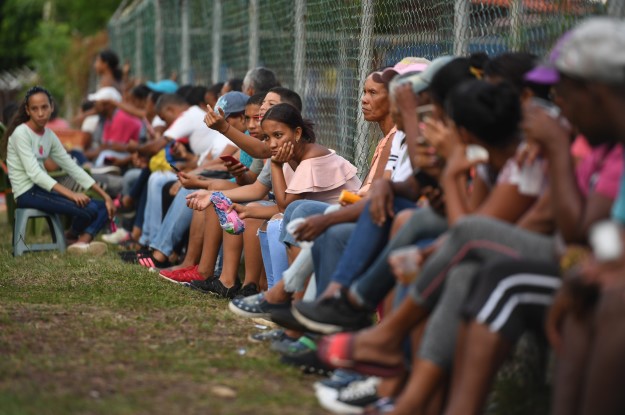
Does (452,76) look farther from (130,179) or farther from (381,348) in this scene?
(130,179)

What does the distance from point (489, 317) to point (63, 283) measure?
4693 millimetres

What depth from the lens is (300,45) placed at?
9562 millimetres

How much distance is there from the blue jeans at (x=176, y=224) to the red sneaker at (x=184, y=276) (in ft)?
2.49

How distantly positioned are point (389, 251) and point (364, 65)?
339cm

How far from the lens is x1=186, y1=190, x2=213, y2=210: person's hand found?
7.48 metres

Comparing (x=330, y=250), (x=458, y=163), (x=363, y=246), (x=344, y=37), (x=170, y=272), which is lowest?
(x=170, y=272)

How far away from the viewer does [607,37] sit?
3.83 metres

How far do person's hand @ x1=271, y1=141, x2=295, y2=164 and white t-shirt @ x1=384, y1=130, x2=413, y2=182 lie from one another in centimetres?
85

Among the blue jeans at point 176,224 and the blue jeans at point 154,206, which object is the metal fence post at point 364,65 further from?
the blue jeans at point 154,206

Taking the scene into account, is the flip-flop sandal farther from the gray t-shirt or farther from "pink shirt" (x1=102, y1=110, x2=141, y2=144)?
"pink shirt" (x1=102, y1=110, x2=141, y2=144)

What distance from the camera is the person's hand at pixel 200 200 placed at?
7.48 m

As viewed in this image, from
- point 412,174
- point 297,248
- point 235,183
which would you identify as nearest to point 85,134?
point 235,183

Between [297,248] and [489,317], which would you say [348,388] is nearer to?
[489,317]

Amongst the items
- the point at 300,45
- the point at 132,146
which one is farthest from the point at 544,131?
the point at 132,146
